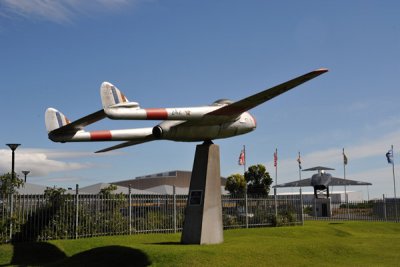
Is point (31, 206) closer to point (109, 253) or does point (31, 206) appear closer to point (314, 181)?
point (109, 253)

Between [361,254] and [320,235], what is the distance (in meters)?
6.73

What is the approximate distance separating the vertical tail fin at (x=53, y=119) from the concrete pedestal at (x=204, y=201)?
16.0 feet

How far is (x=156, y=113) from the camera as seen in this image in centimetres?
1285

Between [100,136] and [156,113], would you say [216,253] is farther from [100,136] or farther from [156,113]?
[100,136]

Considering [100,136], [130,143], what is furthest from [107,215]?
[100,136]

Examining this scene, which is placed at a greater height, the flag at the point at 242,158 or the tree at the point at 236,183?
the flag at the point at 242,158

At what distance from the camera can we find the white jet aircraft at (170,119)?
12.7 meters

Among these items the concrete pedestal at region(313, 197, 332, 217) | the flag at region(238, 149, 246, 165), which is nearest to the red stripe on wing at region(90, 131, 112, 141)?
the concrete pedestal at region(313, 197, 332, 217)

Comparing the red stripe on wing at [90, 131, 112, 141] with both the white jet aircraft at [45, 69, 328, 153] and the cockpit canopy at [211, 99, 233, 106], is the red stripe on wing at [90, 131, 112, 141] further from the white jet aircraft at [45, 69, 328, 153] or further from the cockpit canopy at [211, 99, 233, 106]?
the cockpit canopy at [211, 99, 233, 106]

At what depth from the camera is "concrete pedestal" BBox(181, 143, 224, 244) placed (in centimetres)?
1570

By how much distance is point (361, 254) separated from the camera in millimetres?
15352

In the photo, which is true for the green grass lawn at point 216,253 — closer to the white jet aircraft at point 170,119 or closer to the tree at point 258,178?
the white jet aircraft at point 170,119

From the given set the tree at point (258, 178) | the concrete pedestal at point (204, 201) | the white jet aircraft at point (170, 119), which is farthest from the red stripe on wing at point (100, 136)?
the tree at point (258, 178)

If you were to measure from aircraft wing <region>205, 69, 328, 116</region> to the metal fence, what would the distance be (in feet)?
29.5
